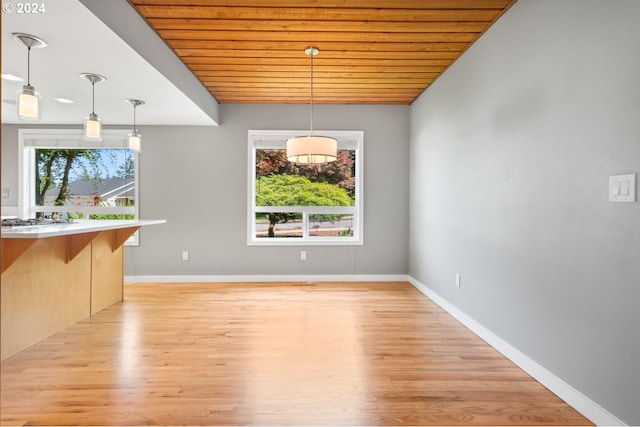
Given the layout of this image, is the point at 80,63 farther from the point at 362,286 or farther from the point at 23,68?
the point at 362,286

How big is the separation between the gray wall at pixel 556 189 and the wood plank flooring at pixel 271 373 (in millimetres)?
355

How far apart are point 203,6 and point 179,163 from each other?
2.77m

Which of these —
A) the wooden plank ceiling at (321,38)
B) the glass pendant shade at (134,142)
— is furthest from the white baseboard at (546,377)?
the glass pendant shade at (134,142)

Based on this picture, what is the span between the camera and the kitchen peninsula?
2.59 meters

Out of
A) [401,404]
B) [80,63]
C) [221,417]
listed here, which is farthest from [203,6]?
[401,404]

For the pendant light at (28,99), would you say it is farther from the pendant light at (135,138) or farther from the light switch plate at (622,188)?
the light switch plate at (622,188)

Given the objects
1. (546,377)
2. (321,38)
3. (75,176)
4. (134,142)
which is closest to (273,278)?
(134,142)

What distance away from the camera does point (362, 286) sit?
4.96 metres

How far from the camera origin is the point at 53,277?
3.16 m

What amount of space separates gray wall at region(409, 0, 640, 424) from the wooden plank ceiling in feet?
1.19

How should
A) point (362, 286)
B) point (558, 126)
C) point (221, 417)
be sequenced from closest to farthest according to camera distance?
point (221, 417)
point (558, 126)
point (362, 286)

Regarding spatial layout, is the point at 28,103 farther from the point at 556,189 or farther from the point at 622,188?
the point at 622,188

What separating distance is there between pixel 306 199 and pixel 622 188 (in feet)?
12.6

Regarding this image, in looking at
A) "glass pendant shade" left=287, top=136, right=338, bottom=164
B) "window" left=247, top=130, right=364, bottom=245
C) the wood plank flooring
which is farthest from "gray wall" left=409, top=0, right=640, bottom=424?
"window" left=247, top=130, right=364, bottom=245
